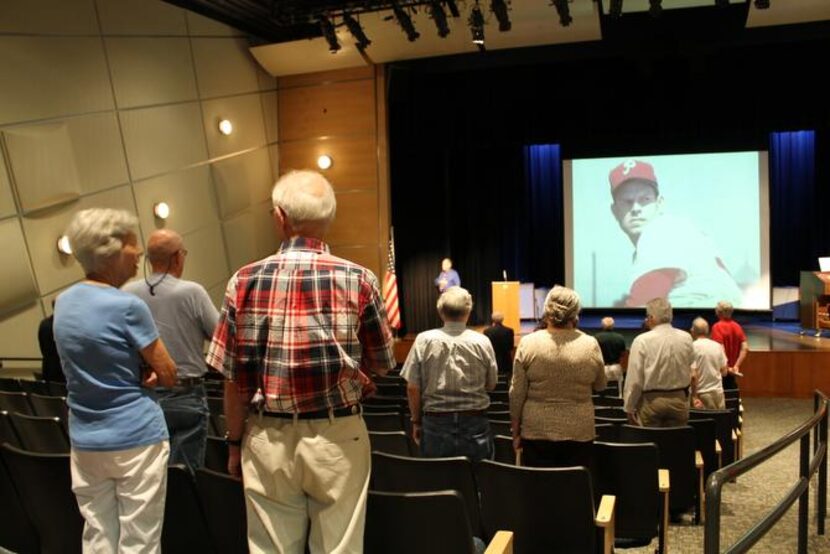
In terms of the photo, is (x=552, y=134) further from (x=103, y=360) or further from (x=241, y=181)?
(x=103, y=360)

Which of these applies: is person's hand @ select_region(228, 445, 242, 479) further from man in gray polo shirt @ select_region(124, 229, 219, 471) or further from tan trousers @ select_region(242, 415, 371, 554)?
man in gray polo shirt @ select_region(124, 229, 219, 471)

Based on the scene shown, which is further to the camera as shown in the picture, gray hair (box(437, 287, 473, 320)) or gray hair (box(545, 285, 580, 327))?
gray hair (box(437, 287, 473, 320))

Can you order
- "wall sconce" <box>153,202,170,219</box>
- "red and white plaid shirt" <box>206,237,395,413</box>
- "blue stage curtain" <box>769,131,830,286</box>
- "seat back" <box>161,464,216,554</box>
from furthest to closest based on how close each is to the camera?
"blue stage curtain" <box>769,131,830,286</box> → "wall sconce" <box>153,202,170,219</box> → "seat back" <box>161,464,216,554</box> → "red and white plaid shirt" <box>206,237,395,413</box>

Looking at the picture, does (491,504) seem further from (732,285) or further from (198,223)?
(732,285)

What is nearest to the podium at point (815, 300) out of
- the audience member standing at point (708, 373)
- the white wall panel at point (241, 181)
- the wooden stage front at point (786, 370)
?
the wooden stage front at point (786, 370)

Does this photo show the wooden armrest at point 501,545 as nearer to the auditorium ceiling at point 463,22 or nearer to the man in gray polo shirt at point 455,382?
the man in gray polo shirt at point 455,382

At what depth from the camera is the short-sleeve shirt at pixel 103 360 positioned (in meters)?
2.15

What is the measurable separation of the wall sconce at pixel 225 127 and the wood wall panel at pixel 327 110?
164 centimetres

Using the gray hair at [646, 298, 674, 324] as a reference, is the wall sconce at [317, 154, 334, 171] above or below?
above

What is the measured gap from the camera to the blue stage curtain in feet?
40.5

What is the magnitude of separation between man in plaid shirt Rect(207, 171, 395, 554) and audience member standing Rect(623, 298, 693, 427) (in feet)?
9.87

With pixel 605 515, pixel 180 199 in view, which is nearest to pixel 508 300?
pixel 180 199

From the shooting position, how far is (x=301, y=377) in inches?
73.7

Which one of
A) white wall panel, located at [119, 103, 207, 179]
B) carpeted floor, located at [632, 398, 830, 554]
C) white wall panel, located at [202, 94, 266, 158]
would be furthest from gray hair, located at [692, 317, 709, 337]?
white wall panel, located at [202, 94, 266, 158]
